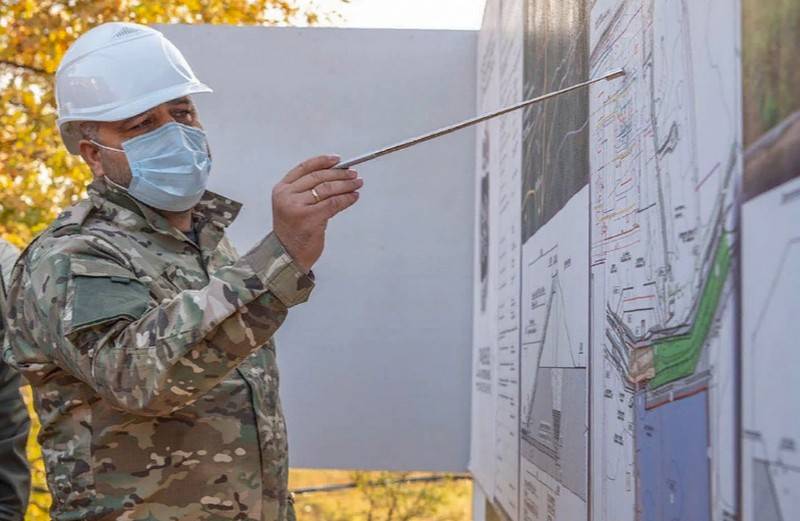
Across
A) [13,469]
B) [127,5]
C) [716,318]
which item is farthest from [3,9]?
[716,318]

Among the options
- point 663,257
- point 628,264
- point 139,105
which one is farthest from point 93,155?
point 663,257

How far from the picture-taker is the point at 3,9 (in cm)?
789

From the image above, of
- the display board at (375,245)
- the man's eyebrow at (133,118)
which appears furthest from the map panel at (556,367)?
the display board at (375,245)

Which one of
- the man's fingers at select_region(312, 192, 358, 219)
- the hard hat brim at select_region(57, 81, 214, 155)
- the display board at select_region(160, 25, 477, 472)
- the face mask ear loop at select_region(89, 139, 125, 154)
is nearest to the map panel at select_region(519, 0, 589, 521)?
the man's fingers at select_region(312, 192, 358, 219)

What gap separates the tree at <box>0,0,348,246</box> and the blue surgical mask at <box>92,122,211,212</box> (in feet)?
18.4

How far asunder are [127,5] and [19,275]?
620 cm

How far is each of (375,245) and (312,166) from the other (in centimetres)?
348

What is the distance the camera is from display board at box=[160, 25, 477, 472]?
518 cm

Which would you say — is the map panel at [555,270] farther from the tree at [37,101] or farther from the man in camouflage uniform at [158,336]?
the tree at [37,101]

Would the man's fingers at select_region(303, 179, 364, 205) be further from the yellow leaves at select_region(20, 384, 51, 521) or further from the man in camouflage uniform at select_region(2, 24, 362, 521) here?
the yellow leaves at select_region(20, 384, 51, 521)

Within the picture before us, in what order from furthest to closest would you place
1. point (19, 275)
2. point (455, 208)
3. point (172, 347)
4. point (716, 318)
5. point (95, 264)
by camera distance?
point (455, 208), point (19, 275), point (95, 264), point (172, 347), point (716, 318)

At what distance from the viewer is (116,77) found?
2270 millimetres

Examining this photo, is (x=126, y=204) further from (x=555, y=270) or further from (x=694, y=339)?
(x=694, y=339)

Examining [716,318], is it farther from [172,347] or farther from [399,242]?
[399,242]
